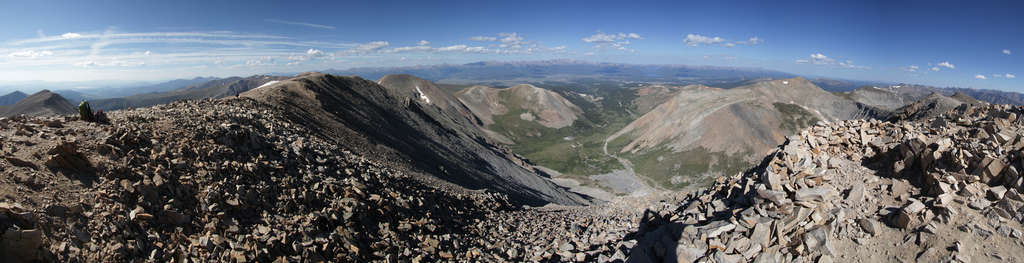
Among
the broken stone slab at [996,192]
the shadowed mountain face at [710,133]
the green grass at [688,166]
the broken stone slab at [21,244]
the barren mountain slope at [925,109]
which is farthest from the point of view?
the shadowed mountain face at [710,133]

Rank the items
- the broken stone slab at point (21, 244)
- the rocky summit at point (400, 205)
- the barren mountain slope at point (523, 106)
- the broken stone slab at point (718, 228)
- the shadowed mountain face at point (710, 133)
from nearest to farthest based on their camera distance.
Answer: the broken stone slab at point (21, 244), the rocky summit at point (400, 205), the broken stone slab at point (718, 228), the shadowed mountain face at point (710, 133), the barren mountain slope at point (523, 106)

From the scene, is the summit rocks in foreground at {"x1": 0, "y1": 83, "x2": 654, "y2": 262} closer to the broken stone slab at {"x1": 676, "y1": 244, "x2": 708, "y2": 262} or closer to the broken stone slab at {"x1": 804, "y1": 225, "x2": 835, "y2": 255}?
the broken stone slab at {"x1": 676, "y1": 244, "x2": 708, "y2": 262}

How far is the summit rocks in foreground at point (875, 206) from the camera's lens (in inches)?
381

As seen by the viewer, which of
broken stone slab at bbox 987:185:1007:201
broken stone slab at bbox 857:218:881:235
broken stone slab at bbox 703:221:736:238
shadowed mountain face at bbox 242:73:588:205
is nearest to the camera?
broken stone slab at bbox 987:185:1007:201

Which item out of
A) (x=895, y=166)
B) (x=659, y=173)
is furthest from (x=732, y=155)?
(x=895, y=166)

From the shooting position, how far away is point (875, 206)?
37.6ft

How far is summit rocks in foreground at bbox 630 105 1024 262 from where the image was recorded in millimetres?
9672

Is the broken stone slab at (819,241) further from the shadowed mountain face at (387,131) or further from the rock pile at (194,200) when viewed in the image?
the shadowed mountain face at (387,131)

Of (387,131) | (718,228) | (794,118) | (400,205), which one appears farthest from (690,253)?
(794,118)

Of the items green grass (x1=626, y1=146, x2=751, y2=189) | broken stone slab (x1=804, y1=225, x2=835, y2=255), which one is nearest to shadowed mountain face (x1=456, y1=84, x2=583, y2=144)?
→ green grass (x1=626, y1=146, x2=751, y2=189)

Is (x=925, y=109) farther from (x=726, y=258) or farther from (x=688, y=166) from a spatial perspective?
(x=726, y=258)

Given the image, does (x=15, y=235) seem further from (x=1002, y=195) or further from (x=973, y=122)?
(x=973, y=122)

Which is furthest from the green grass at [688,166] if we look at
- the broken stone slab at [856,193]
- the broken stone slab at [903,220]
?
the broken stone slab at [903,220]

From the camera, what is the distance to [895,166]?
12.7 metres
